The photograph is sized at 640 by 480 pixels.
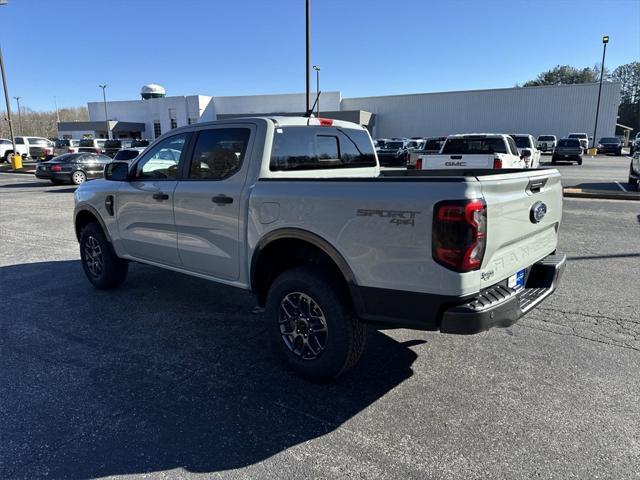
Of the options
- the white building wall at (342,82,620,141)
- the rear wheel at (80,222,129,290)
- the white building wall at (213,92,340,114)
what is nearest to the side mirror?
the rear wheel at (80,222,129,290)

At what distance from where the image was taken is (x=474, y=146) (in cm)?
1330

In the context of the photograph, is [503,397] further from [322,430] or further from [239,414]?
[239,414]

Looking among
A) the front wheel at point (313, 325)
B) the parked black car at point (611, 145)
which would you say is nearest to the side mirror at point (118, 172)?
the front wheel at point (313, 325)

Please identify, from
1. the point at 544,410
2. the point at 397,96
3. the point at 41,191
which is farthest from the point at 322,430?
the point at 397,96

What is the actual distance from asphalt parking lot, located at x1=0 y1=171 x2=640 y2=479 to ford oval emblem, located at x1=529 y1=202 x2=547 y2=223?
121 centimetres

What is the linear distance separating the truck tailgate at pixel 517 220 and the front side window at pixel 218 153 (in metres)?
2.09

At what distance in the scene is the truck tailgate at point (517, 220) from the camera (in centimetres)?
277

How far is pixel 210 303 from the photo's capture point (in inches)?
204

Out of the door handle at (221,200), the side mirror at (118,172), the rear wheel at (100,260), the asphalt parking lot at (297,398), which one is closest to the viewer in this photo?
the asphalt parking lot at (297,398)

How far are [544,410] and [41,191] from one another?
778 inches

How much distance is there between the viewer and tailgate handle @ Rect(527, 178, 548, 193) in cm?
316

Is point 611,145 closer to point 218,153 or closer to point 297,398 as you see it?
point 218,153

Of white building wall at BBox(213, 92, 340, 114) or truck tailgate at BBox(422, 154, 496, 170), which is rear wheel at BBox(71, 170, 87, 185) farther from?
white building wall at BBox(213, 92, 340, 114)

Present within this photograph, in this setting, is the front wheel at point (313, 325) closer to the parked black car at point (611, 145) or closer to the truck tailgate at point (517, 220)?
the truck tailgate at point (517, 220)
